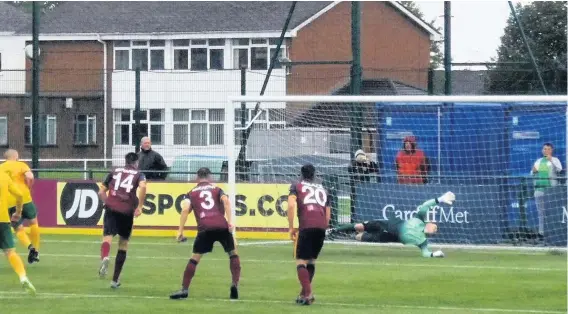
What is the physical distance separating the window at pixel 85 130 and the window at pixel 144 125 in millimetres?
1523

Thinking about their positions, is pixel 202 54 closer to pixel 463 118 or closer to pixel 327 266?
pixel 463 118

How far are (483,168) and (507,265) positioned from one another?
489 cm

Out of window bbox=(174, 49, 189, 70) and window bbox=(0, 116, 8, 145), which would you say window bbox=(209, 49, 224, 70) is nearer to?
window bbox=(174, 49, 189, 70)

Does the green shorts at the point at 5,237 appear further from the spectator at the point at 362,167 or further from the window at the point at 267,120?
the window at the point at 267,120

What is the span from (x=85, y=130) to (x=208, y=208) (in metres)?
22.7

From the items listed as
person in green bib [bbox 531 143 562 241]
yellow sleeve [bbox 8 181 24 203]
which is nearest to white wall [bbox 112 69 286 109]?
person in green bib [bbox 531 143 562 241]

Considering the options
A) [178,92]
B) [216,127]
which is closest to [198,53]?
[178,92]

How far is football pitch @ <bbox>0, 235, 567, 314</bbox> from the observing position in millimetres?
14734

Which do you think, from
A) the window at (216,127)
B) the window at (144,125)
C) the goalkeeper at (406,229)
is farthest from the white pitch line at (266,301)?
the window at (216,127)

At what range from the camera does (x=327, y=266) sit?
19844mm

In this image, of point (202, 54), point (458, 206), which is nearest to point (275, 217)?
point (458, 206)

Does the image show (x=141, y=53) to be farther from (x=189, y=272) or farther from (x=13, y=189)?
(x=189, y=272)

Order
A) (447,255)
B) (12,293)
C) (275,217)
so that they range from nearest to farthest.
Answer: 1. (12,293)
2. (447,255)
3. (275,217)

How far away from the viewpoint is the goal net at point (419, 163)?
76.9ft
